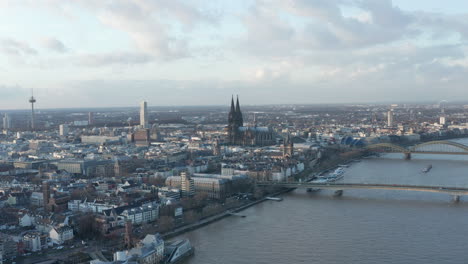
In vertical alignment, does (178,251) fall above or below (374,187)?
below

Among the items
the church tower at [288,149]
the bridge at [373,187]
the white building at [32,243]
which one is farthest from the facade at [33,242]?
the church tower at [288,149]

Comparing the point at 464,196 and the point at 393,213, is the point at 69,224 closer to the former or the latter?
the point at 393,213

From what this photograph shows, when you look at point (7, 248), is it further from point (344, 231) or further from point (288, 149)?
point (288, 149)

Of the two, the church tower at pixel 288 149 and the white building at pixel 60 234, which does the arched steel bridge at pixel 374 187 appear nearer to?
the church tower at pixel 288 149

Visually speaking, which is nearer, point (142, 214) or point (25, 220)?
point (25, 220)

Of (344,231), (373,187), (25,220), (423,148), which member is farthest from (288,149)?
(25,220)

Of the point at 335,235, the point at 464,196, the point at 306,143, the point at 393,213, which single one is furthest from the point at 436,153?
the point at 335,235
